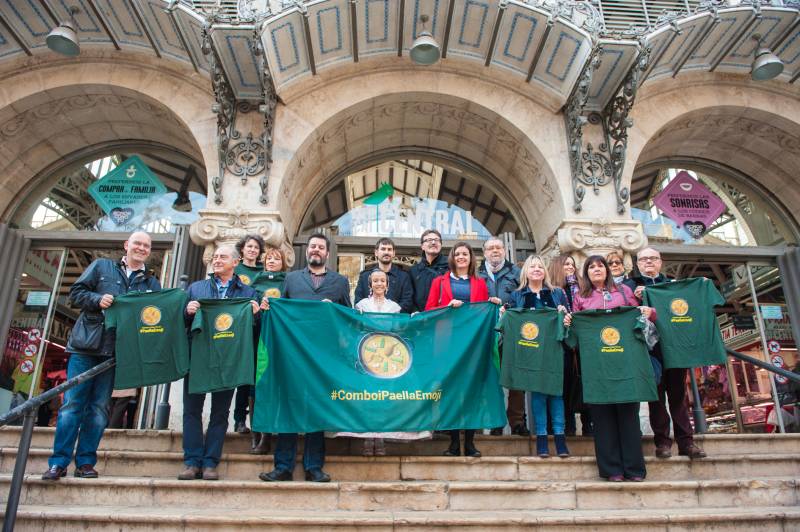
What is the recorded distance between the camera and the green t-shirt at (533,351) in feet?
16.4

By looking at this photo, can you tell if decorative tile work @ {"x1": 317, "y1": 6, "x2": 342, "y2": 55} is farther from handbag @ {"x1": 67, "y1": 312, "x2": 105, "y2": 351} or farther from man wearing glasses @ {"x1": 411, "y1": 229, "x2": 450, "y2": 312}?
handbag @ {"x1": 67, "y1": 312, "x2": 105, "y2": 351}

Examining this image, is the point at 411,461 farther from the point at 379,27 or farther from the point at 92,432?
the point at 379,27

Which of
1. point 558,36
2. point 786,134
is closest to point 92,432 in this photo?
point 558,36

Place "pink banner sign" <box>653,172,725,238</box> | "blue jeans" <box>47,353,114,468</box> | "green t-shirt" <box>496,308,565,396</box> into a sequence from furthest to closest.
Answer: "pink banner sign" <box>653,172,725,238</box>
"green t-shirt" <box>496,308,565,396</box>
"blue jeans" <box>47,353,114,468</box>

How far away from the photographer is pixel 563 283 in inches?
234

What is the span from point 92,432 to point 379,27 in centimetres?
608

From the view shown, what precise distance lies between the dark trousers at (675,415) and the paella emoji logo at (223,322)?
3.96m

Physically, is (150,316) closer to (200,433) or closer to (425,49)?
(200,433)

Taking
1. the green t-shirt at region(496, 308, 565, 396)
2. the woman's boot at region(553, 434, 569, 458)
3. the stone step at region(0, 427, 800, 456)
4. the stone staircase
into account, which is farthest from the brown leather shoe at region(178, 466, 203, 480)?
the woman's boot at region(553, 434, 569, 458)

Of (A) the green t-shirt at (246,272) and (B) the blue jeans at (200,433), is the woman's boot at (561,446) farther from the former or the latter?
(A) the green t-shirt at (246,272)

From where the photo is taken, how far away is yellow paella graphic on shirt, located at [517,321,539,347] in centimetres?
511

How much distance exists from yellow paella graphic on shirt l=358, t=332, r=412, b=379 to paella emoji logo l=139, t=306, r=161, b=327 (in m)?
1.80

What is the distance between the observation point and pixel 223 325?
489 centimetres

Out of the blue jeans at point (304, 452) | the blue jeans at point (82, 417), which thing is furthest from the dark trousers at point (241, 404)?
the blue jeans at point (82, 417)
